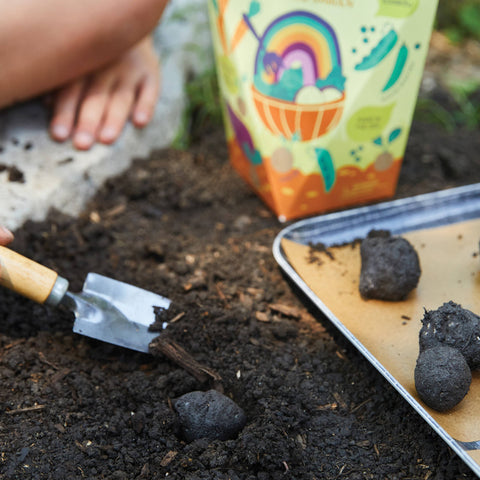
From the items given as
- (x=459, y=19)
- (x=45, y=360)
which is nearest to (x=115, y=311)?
(x=45, y=360)

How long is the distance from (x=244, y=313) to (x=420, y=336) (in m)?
0.39

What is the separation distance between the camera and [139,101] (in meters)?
1.90

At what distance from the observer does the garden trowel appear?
3.69ft

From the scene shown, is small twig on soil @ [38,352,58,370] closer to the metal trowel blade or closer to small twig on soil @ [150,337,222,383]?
the metal trowel blade

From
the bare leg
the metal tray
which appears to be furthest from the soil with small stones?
the bare leg

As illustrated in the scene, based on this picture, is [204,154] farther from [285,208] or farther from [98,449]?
[98,449]

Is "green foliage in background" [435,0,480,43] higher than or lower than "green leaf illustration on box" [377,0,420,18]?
lower

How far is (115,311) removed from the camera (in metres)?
1.25

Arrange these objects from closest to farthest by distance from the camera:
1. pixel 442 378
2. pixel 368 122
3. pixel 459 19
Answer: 1. pixel 442 378
2. pixel 368 122
3. pixel 459 19

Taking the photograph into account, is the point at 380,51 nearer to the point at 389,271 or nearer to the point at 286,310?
the point at 389,271

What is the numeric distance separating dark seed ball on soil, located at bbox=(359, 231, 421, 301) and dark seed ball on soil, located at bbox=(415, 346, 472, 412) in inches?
9.1

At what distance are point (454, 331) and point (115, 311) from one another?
2.23 ft

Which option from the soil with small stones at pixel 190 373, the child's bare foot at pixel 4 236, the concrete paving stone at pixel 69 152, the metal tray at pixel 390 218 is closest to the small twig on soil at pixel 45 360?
the soil with small stones at pixel 190 373

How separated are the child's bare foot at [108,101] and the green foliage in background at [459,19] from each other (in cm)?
156
